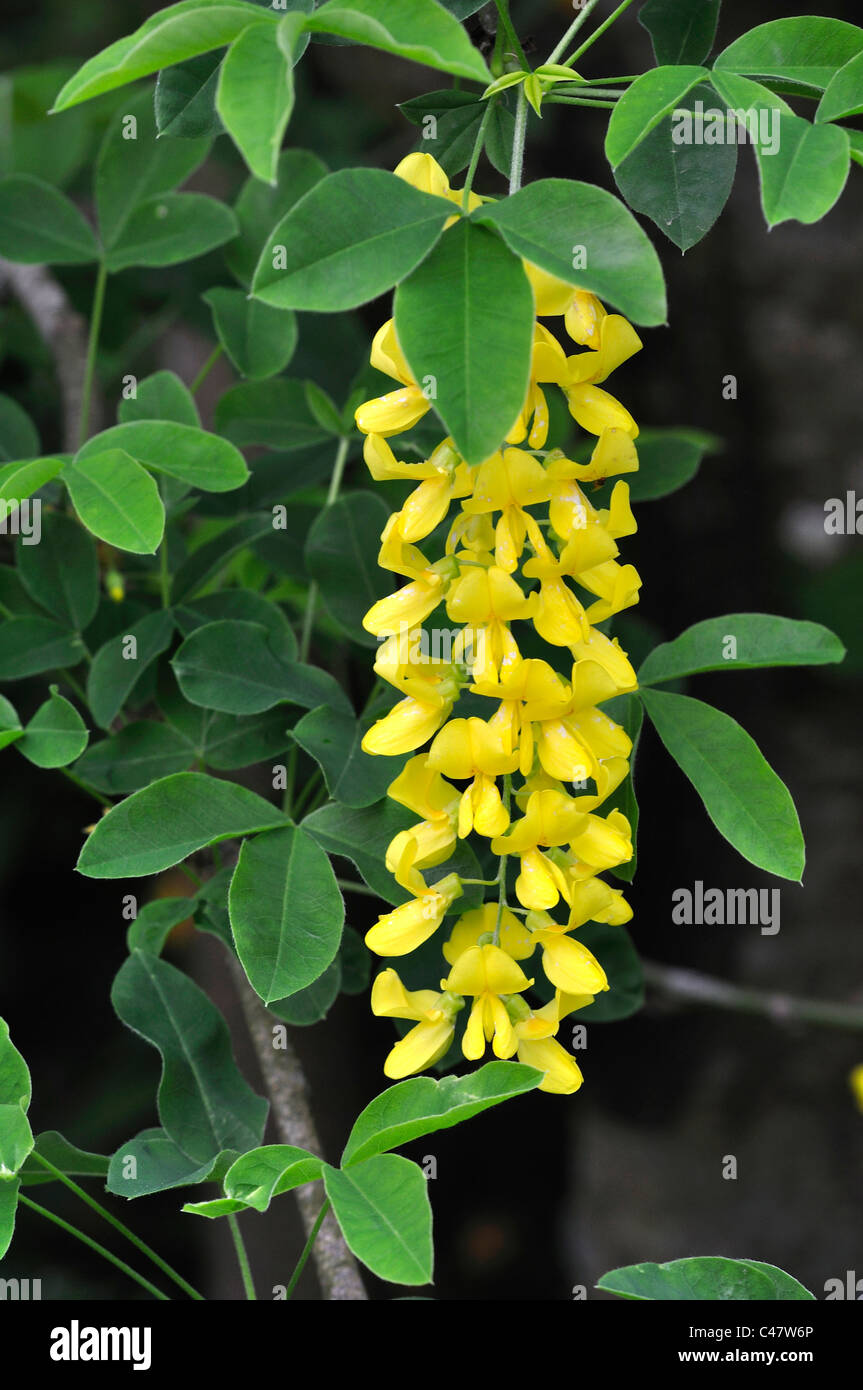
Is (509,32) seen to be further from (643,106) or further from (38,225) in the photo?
(38,225)

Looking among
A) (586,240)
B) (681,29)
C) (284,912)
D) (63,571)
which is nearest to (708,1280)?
(284,912)

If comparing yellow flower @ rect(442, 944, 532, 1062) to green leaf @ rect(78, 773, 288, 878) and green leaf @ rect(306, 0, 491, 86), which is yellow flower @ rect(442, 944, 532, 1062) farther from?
green leaf @ rect(306, 0, 491, 86)

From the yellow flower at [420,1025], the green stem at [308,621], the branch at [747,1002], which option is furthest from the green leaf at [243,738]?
the branch at [747,1002]

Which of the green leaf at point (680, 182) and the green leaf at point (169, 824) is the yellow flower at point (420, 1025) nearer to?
the green leaf at point (169, 824)

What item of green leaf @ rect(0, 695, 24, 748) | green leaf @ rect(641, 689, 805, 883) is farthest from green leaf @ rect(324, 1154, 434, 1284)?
green leaf @ rect(0, 695, 24, 748)

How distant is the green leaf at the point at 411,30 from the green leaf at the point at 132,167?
1.91ft

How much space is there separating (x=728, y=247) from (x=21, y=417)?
123 cm

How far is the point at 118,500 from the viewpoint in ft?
2.31

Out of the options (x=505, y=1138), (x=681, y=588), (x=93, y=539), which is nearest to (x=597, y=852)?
(x=93, y=539)

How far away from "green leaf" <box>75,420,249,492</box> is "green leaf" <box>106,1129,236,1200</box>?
380 millimetres

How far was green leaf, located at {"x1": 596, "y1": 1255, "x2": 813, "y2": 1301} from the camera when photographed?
65 centimetres

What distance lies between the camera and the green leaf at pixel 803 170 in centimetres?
52

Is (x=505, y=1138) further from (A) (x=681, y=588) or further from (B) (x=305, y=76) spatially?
(B) (x=305, y=76)

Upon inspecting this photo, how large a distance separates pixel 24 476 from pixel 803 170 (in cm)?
43
